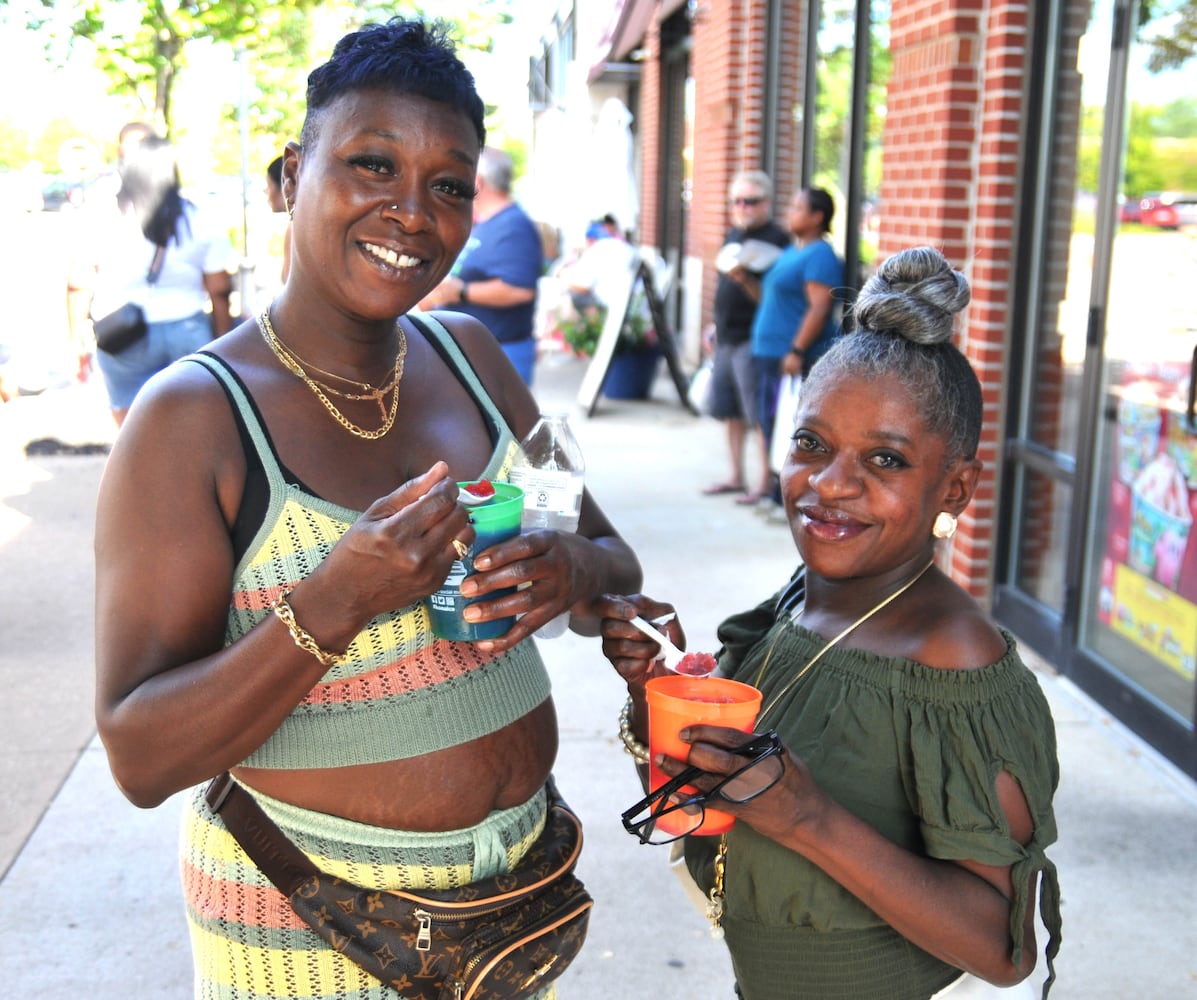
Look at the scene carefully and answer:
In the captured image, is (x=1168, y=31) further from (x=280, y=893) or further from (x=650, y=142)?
(x=650, y=142)

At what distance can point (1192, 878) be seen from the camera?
3.59 metres

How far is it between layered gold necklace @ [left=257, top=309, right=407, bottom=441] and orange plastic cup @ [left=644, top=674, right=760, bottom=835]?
560mm

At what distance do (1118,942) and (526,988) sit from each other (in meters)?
2.23

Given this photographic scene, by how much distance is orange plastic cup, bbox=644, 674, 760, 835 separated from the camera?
1505 millimetres

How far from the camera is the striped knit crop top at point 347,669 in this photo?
1.59m

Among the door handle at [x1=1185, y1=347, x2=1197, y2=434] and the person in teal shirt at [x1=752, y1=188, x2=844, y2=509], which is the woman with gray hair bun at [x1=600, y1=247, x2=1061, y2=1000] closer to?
the door handle at [x1=1185, y1=347, x2=1197, y2=434]

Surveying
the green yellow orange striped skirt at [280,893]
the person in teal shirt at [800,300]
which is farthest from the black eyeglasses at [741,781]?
the person in teal shirt at [800,300]

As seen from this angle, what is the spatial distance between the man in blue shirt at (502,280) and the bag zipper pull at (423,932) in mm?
5061

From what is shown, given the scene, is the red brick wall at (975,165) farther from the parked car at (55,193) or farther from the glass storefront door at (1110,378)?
the parked car at (55,193)

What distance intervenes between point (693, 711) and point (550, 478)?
56cm

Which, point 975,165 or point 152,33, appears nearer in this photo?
point 975,165

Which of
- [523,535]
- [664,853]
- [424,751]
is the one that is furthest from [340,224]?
[664,853]

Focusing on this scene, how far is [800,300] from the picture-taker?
23.9ft

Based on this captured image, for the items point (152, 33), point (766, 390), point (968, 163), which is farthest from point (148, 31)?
point (968, 163)
